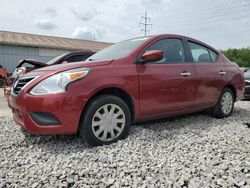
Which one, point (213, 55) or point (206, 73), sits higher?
point (213, 55)

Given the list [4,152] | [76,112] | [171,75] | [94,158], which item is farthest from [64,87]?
[171,75]

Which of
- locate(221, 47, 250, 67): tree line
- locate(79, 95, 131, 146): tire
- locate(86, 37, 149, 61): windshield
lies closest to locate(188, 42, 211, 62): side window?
locate(86, 37, 149, 61): windshield

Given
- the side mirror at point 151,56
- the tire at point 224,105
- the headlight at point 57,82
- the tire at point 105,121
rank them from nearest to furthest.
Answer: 1. the headlight at point 57,82
2. the tire at point 105,121
3. the side mirror at point 151,56
4. the tire at point 224,105

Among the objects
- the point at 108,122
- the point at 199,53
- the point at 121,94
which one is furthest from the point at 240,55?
the point at 108,122

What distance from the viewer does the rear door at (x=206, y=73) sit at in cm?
447

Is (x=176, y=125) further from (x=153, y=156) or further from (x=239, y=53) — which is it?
(x=239, y=53)

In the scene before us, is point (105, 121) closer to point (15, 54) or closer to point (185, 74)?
point (185, 74)

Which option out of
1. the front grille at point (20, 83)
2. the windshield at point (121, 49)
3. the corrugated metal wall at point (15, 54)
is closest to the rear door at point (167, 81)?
the windshield at point (121, 49)

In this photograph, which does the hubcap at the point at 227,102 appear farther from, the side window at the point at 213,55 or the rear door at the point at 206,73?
the side window at the point at 213,55

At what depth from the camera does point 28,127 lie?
10.2ft

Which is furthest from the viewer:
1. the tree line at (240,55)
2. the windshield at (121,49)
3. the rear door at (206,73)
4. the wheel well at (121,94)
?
the tree line at (240,55)

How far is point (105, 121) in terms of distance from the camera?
127 inches

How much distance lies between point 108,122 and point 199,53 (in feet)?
8.10

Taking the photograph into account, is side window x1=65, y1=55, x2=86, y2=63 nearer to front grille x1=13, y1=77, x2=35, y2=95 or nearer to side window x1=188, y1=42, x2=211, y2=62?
front grille x1=13, y1=77, x2=35, y2=95
